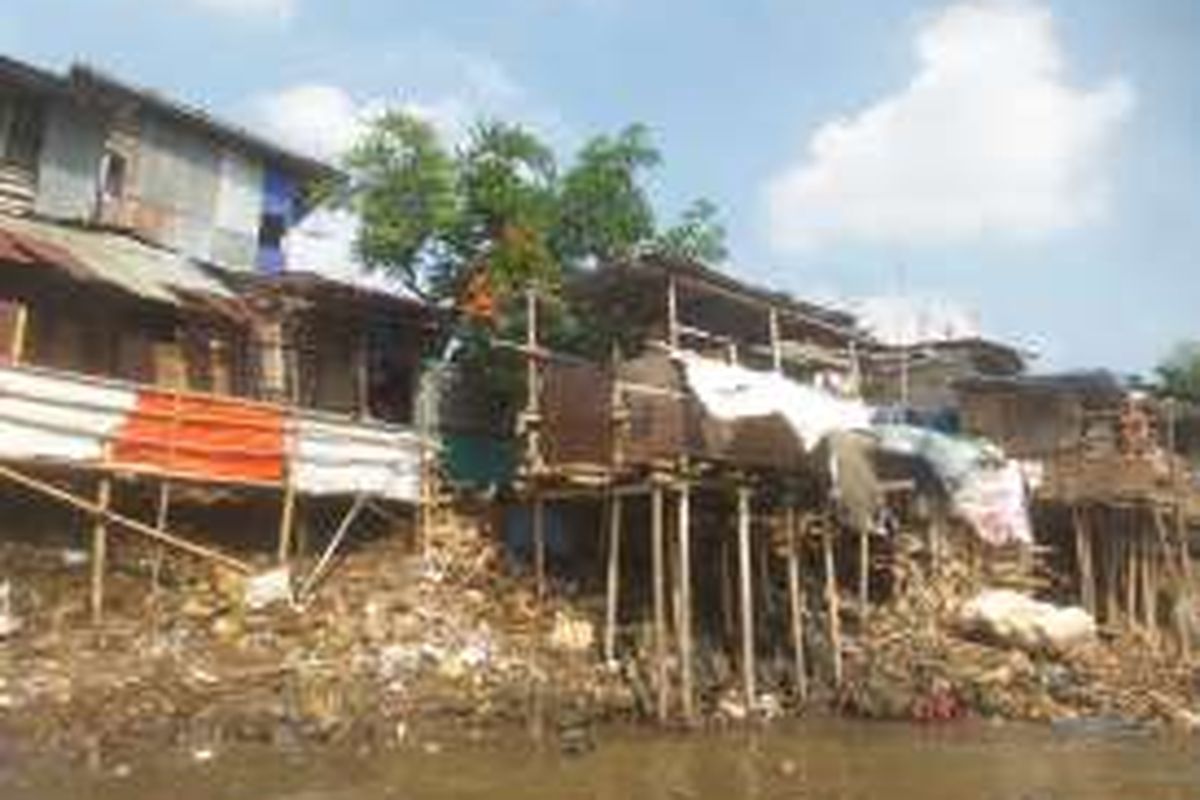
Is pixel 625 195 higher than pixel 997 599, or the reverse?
pixel 625 195

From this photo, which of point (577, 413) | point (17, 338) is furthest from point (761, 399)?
point (17, 338)

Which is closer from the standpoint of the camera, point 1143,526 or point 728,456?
point 728,456

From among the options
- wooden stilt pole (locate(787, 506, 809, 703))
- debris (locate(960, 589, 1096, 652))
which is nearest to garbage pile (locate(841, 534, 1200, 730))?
debris (locate(960, 589, 1096, 652))

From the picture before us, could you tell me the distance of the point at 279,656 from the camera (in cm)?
1961

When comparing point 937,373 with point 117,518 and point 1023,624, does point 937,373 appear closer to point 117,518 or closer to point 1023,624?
point 1023,624

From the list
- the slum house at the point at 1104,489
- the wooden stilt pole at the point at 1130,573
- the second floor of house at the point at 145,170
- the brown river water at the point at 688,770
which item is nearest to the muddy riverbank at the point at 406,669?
the brown river water at the point at 688,770

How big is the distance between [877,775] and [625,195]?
41.2 feet

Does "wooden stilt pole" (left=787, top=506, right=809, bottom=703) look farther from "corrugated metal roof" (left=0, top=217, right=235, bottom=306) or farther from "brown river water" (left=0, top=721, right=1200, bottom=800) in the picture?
"corrugated metal roof" (left=0, top=217, right=235, bottom=306)

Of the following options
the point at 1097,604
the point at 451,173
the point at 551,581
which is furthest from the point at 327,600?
the point at 1097,604

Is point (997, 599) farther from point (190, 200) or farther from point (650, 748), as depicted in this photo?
point (190, 200)

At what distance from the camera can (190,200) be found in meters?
28.3

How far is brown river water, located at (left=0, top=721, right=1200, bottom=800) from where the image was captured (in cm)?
1600

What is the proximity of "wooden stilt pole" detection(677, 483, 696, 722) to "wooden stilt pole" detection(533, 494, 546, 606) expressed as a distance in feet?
7.99

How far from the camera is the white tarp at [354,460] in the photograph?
74.0 feet
